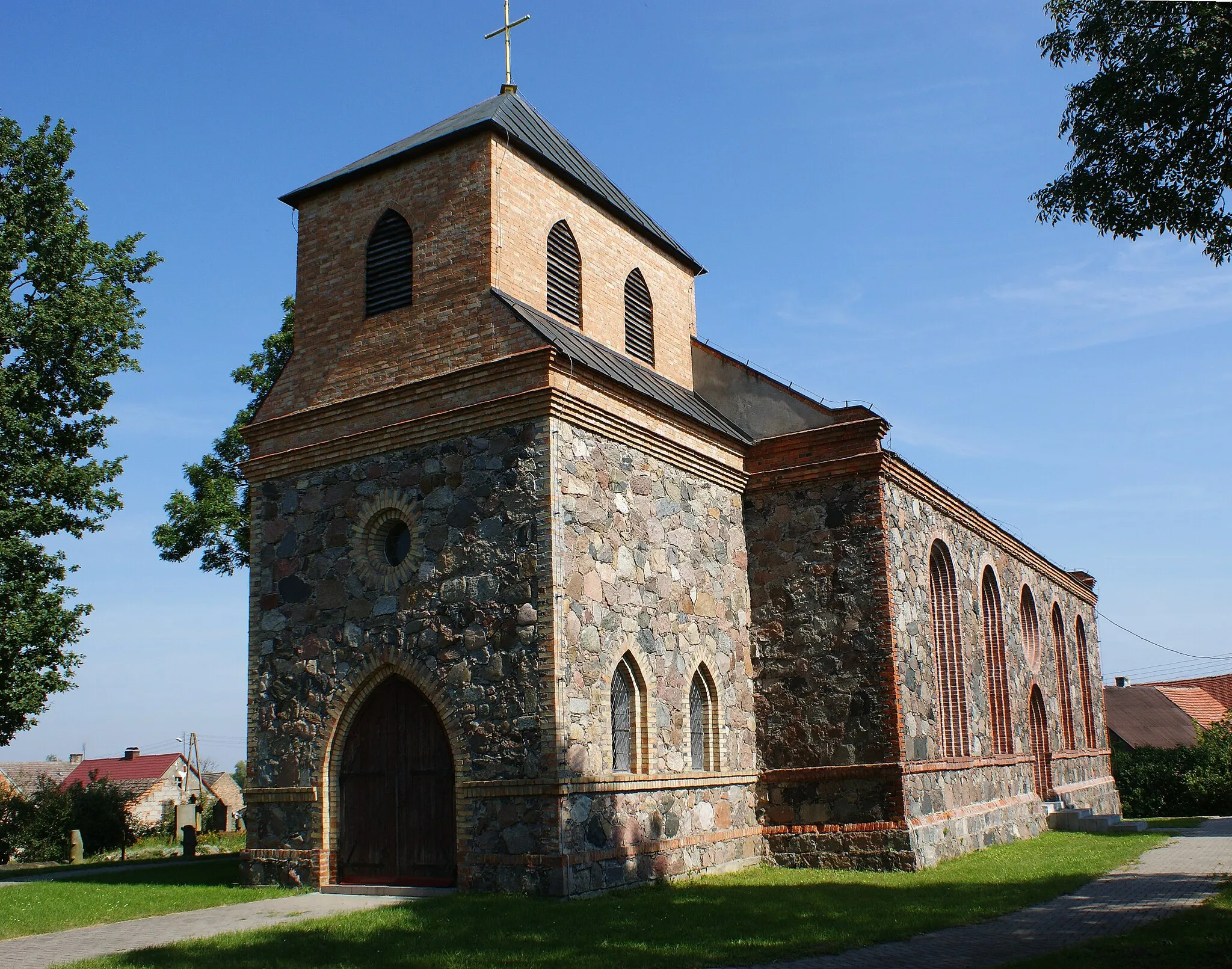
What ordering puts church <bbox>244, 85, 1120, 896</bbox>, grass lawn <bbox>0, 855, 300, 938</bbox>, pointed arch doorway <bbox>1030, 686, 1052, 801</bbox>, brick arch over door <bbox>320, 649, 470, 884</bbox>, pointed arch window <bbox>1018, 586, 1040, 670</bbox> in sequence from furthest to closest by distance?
pointed arch window <bbox>1018, 586, 1040, 670</bbox> → pointed arch doorway <bbox>1030, 686, 1052, 801</bbox> → brick arch over door <bbox>320, 649, 470, 884</bbox> → church <bbox>244, 85, 1120, 896</bbox> → grass lawn <bbox>0, 855, 300, 938</bbox>

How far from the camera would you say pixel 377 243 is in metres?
15.4

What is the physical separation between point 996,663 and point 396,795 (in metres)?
12.5

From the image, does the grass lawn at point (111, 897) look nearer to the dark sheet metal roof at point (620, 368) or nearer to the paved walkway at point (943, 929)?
the paved walkway at point (943, 929)

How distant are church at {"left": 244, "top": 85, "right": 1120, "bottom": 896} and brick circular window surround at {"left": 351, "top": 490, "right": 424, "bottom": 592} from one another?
43 mm

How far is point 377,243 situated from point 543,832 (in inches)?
330

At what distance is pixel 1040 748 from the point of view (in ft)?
76.9

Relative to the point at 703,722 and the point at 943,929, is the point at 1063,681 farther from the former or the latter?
the point at 943,929

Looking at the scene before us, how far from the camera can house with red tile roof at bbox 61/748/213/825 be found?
166ft

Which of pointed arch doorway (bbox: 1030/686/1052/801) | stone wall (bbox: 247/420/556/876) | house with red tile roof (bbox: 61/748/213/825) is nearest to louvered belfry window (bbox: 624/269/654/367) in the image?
stone wall (bbox: 247/420/556/876)

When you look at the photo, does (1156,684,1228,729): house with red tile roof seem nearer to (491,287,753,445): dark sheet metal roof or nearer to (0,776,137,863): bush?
(491,287,753,445): dark sheet metal roof

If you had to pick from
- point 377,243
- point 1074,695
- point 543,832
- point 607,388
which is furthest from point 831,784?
point 1074,695

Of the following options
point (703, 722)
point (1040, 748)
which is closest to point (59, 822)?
point (703, 722)

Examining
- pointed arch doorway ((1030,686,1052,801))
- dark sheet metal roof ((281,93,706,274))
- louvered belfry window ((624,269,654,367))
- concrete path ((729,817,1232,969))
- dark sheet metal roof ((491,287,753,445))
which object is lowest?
concrete path ((729,817,1232,969))

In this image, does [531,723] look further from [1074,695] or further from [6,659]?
[1074,695]
